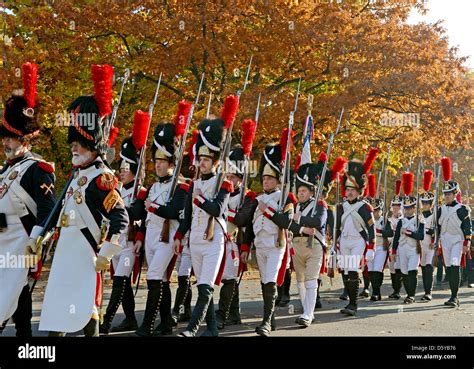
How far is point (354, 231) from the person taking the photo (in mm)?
11312

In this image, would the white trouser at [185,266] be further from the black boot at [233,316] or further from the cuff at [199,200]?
the cuff at [199,200]

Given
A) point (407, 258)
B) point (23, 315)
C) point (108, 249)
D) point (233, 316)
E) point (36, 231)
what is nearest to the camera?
point (108, 249)

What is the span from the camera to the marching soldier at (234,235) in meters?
9.29

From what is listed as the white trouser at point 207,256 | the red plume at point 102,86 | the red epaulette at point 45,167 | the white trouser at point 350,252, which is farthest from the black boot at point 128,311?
the white trouser at point 350,252

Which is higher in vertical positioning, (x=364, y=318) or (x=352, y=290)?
(x=352, y=290)

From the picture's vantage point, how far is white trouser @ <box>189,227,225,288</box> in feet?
25.3

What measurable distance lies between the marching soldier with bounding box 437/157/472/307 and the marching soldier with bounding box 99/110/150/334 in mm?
5979

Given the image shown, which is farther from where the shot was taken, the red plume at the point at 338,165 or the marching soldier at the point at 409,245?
the marching soldier at the point at 409,245

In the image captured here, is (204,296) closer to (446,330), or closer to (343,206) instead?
(446,330)

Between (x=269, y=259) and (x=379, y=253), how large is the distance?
577cm

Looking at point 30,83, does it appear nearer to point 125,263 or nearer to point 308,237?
point 125,263

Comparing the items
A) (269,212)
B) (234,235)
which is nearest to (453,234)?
(234,235)

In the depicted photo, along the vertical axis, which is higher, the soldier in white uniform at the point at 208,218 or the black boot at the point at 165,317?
the soldier in white uniform at the point at 208,218

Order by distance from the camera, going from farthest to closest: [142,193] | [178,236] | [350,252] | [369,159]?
[369,159]
[350,252]
[142,193]
[178,236]
